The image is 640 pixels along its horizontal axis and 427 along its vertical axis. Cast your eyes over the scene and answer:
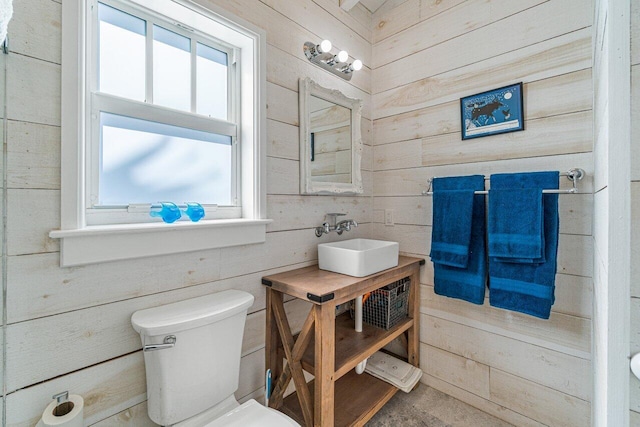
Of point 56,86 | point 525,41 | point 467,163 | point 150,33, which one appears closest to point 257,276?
point 56,86

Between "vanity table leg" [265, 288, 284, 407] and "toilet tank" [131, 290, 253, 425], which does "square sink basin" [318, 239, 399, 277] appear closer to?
"vanity table leg" [265, 288, 284, 407]

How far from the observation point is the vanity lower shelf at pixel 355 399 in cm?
142

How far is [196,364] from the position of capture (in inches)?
41.3

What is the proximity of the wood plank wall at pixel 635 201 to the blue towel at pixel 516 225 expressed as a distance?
87 centimetres

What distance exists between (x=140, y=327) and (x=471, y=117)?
1.85 metres

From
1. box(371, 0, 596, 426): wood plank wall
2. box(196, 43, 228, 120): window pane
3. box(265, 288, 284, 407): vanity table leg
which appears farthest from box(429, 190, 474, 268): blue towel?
box(196, 43, 228, 120): window pane

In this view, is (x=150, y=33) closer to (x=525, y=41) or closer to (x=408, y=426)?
(x=525, y=41)

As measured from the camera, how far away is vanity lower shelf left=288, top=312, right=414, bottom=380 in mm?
1341

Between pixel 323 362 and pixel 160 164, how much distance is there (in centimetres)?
108

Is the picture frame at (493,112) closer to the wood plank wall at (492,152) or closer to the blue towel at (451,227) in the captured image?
the wood plank wall at (492,152)

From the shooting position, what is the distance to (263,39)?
1433 millimetres

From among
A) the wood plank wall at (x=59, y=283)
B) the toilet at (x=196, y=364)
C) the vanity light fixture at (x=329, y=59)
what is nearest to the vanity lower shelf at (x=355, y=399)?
the wood plank wall at (x=59, y=283)

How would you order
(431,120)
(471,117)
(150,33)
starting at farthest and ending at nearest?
1. (431,120)
2. (471,117)
3. (150,33)

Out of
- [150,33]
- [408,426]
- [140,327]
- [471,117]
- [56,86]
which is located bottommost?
[408,426]
